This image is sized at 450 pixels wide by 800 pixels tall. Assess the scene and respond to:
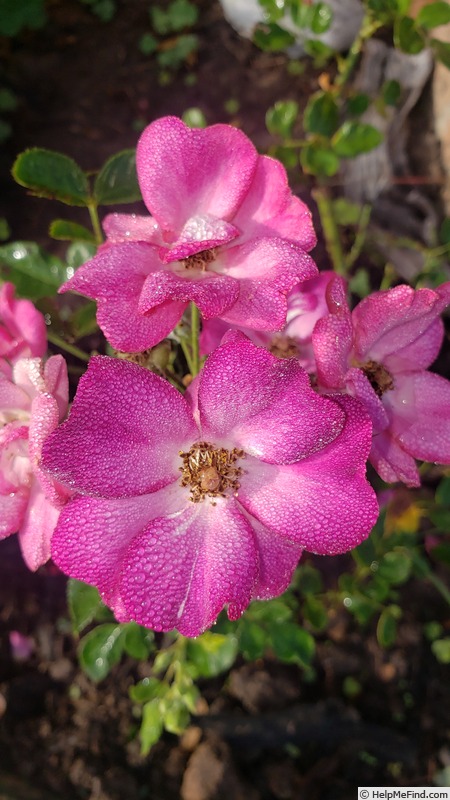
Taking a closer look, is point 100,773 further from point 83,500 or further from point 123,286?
point 123,286

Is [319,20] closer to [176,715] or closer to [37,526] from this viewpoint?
[37,526]

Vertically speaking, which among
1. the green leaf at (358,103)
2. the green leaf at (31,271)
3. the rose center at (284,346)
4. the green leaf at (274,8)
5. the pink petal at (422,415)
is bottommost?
the green leaf at (31,271)

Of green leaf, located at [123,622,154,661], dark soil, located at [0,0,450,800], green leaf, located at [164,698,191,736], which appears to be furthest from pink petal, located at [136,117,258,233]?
dark soil, located at [0,0,450,800]

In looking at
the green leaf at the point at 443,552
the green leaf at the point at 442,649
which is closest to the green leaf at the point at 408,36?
the green leaf at the point at 443,552

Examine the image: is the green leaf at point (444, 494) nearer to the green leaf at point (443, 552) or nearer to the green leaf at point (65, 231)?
the green leaf at point (443, 552)

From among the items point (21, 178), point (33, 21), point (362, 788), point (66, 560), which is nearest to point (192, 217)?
point (21, 178)

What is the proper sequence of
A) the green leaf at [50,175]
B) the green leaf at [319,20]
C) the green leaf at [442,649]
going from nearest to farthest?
1. the green leaf at [50,175]
2. the green leaf at [319,20]
3. the green leaf at [442,649]

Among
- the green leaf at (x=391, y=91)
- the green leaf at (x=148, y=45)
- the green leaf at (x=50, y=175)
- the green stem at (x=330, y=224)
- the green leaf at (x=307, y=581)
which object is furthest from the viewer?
the green leaf at (x=148, y=45)
